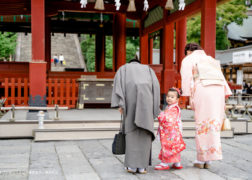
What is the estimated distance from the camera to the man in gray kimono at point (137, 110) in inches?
168

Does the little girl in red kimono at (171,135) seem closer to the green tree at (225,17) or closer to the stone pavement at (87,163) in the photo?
the stone pavement at (87,163)

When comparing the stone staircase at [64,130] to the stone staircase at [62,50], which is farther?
the stone staircase at [62,50]

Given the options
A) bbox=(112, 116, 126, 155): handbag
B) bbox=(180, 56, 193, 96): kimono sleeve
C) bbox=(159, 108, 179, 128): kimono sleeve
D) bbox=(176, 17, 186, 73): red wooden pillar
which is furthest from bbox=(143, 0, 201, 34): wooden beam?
bbox=(112, 116, 126, 155): handbag

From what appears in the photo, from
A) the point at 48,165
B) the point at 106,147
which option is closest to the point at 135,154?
the point at 48,165

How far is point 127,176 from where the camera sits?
13.9 ft

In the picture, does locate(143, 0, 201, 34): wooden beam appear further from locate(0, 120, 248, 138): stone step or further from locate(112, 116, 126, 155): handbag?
locate(112, 116, 126, 155): handbag

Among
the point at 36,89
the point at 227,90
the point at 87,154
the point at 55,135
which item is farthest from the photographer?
the point at 36,89

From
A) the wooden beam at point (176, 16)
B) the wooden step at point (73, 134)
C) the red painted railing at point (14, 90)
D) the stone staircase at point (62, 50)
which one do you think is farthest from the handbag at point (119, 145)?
the stone staircase at point (62, 50)

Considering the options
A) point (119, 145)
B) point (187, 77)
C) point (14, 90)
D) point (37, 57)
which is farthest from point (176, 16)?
point (119, 145)

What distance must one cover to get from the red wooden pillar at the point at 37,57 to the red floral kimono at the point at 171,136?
4156mm

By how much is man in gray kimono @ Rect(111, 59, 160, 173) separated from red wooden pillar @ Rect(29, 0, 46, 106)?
4.02m

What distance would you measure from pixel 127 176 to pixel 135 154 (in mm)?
296

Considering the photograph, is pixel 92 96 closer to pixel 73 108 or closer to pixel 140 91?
pixel 73 108

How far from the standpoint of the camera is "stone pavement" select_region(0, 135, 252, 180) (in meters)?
4.25
